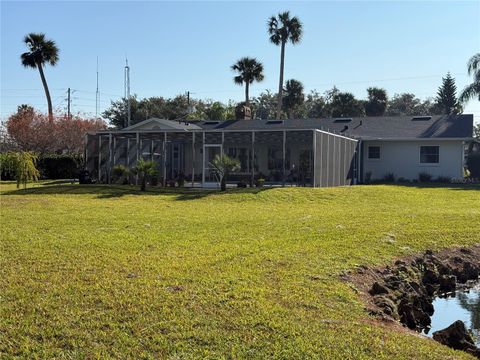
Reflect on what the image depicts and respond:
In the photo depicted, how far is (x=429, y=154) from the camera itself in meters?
31.0

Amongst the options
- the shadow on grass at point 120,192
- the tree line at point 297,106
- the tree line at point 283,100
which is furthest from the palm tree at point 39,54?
the shadow on grass at point 120,192

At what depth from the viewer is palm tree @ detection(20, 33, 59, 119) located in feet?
142

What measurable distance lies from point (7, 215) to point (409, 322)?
379 inches

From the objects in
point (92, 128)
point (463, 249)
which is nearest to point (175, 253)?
point (463, 249)

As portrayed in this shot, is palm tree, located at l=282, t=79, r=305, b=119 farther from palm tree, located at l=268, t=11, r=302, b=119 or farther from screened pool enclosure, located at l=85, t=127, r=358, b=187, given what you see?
screened pool enclosure, located at l=85, t=127, r=358, b=187

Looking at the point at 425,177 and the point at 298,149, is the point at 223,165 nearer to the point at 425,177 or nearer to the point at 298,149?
the point at 298,149

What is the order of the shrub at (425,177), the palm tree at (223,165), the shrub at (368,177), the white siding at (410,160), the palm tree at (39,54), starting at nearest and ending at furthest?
the palm tree at (223,165) < the white siding at (410,160) < the shrub at (425,177) < the shrub at (368,177) < the palm tree at (39,54)

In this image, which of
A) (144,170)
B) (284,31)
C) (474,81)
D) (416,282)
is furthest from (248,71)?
(416,282)

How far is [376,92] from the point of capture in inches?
2140

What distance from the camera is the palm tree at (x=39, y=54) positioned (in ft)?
142

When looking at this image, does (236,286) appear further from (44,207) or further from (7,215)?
(44,207)

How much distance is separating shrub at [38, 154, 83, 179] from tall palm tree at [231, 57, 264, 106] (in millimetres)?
16691

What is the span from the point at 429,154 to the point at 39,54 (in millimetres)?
30604

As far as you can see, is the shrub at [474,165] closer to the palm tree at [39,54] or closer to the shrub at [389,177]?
the shrub at [389,177]
